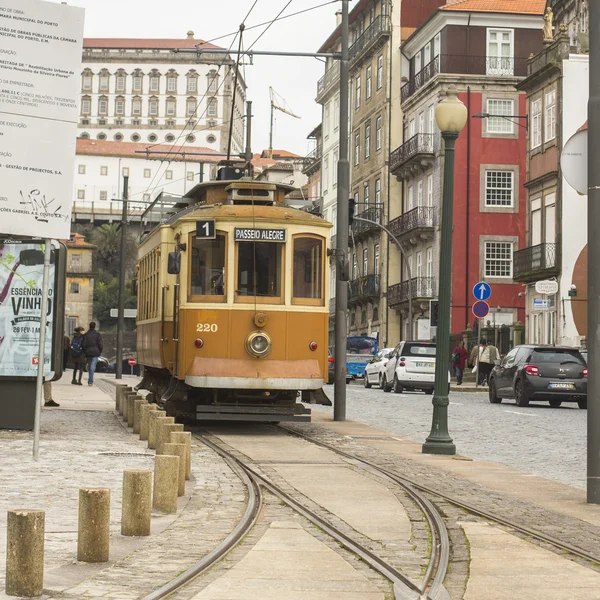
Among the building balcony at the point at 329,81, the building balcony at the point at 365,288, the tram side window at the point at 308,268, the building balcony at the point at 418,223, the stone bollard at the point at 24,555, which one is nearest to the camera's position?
the stone bollard at the point at 24,555

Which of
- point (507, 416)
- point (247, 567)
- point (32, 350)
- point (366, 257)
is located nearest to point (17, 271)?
point (32, 350)

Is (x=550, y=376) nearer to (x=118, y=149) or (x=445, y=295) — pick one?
(x=445, y=295)

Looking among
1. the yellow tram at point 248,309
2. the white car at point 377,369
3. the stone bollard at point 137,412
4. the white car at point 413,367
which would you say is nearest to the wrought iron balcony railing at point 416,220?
the white car at point 377,369

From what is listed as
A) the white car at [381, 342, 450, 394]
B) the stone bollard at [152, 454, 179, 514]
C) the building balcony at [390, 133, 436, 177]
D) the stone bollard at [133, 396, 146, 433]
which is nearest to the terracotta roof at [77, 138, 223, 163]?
the building balcony at [390, 133, 436, 177]

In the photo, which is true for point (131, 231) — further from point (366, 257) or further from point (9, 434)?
point (9, 434)

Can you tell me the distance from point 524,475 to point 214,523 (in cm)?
567

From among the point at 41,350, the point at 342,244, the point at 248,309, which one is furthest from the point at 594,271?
the point at 342,244

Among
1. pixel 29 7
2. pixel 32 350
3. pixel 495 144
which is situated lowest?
pixel 32 350

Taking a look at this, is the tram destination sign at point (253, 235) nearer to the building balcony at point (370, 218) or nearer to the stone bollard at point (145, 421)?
the stone bollard at point (145, 421)

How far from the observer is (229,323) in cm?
1917

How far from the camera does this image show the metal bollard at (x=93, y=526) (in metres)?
8.00

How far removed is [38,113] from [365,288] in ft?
205

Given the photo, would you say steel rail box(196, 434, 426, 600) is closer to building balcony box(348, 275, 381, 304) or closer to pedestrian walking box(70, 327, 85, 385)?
pedestrian walking box(70, 327, 85, 385)

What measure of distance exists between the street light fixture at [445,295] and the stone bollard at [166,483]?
6.87 m
